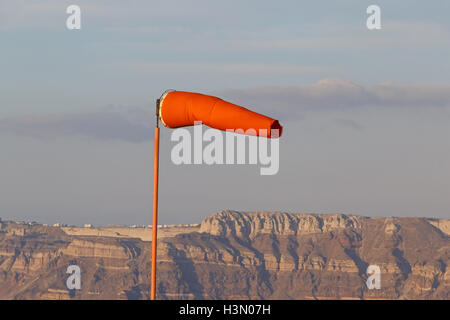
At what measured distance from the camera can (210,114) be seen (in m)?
22.4

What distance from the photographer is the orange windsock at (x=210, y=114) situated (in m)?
22.0

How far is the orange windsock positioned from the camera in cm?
2195
